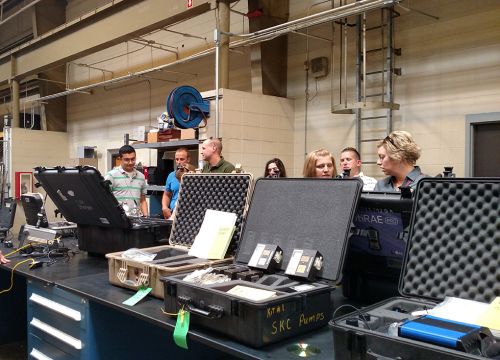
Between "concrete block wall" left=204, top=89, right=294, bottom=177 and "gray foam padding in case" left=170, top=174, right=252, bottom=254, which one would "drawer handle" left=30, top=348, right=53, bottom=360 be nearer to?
"gray foam padding in case" left=170, top=174, right=252, bottom=254

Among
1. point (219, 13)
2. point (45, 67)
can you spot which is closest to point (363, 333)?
point (219, 13)

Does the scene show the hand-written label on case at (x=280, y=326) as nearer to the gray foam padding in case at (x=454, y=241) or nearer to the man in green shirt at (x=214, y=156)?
the gray foam padding in case at (x=454, y=241)

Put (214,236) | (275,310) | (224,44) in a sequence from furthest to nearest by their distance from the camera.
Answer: (224,44)
(214,236)
(275,310)

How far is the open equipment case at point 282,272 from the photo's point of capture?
3.48 ft

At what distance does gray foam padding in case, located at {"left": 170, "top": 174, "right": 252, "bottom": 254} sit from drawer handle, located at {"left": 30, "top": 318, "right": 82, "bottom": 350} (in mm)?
525

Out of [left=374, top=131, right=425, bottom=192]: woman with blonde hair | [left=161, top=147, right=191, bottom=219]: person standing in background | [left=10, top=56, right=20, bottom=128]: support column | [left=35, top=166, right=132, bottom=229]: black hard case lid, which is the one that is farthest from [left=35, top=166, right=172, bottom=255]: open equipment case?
[left=10, top=56, right=20, bottom=128]: support column

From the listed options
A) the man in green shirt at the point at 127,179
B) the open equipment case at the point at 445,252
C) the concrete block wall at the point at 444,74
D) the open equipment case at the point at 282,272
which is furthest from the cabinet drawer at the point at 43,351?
the concrete block wall at the point at 444,74

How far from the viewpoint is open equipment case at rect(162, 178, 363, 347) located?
106cm

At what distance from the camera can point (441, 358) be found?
770 millimetres

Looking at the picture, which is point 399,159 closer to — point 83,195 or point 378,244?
point 378,244

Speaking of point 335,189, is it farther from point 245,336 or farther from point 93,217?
point 93,217

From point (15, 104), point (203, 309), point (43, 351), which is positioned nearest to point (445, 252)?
point (203, 309)

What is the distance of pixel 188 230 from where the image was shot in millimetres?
1850

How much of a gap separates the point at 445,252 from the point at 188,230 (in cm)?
105
